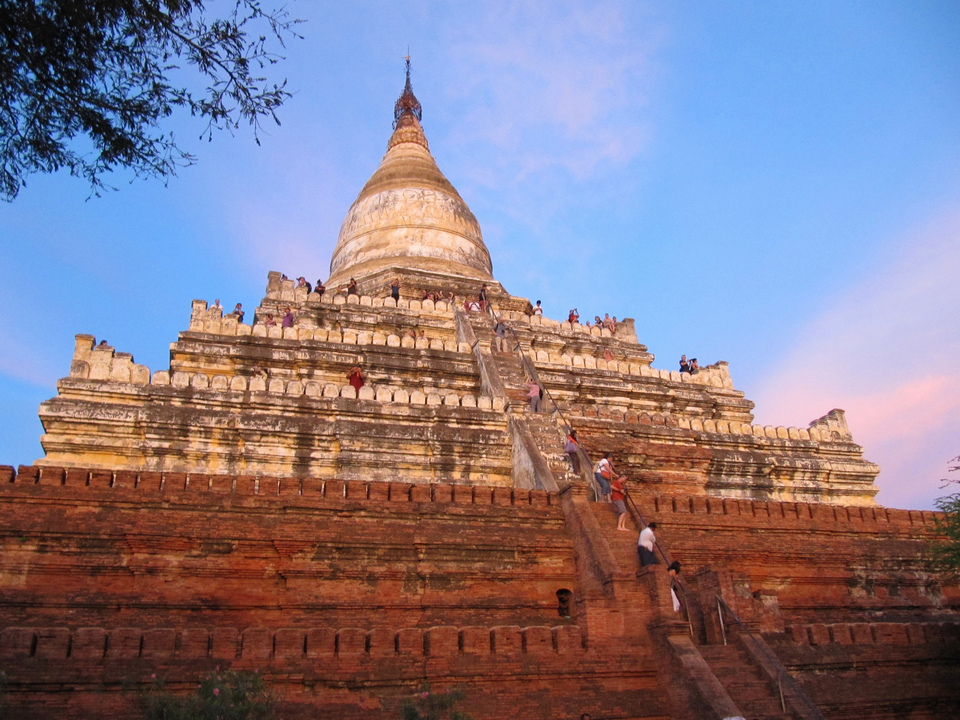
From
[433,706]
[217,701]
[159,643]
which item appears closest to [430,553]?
[433,706]

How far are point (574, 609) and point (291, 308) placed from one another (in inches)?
542

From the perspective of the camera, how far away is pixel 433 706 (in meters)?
7.65

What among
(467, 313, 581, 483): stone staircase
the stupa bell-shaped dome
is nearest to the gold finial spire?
the stupa bell-shaped dome

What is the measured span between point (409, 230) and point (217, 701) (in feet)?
82.0

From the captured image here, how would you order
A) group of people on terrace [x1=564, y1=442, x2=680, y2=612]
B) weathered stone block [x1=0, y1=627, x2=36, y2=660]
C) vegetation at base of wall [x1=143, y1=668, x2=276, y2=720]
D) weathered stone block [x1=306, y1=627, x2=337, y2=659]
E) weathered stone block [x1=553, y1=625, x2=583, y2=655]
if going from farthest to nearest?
group of people on terrace [x1=564, y1=442, x2=680, y2=612] < weathered stone block [x1=553, y1=625, x2=583, y2=655] < weathered stone block [x1=306, y1=627, x2=337, y2=659] < weathered stone block [x1=0, y1=627, x2=36, y2=660] < vegetation at base of wall [x1=143, y1=668, x2=276, y2=720]

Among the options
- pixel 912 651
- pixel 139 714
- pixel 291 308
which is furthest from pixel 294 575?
pixel 291 308

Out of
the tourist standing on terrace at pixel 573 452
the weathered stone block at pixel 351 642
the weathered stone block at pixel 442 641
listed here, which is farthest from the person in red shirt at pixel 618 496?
the weathered stone block at pixel 351 642

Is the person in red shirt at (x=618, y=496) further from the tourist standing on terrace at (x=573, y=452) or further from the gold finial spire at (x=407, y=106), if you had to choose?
the gold finial spire at (x=407, y=106)

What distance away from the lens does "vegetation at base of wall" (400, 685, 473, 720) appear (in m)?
7.27

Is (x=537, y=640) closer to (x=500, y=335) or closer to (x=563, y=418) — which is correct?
(x=563, y=418)

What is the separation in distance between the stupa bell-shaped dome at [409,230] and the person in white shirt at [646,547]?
1823cm

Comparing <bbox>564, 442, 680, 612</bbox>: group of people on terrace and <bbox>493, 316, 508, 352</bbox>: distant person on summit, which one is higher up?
<bbox>493, 316, 508, 352</bbox>: distant person on summit

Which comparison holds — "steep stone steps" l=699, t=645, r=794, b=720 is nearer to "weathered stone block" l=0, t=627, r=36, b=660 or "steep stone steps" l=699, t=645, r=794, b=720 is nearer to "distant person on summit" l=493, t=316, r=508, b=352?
"weathered stone block" l=0, t=627, r=36, b=660

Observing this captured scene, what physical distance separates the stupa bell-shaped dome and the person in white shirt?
59.8ft
